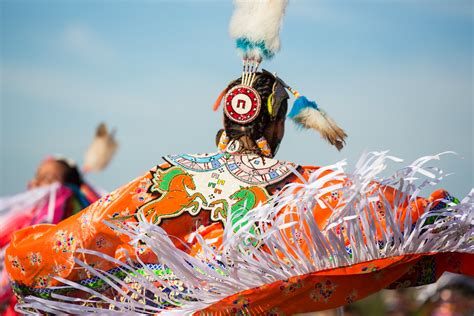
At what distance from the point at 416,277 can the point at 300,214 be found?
0.46 meters

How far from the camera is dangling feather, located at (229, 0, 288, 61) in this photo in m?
3.01

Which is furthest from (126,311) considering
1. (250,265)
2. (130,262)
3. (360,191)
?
(360,191)

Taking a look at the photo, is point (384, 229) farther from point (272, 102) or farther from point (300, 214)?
point (272, 102)

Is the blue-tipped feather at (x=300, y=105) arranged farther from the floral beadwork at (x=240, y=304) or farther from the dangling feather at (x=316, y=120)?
the floral beadwork at (x=240, y=304)

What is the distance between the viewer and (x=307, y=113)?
2971 mm

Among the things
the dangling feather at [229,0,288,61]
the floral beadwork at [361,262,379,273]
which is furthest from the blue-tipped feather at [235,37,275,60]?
the floral beadwork at [361,262,379,273]

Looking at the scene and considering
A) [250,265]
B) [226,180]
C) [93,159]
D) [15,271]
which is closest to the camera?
[250,265]

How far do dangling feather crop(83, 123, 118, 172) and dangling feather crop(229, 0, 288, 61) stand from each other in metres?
3.55

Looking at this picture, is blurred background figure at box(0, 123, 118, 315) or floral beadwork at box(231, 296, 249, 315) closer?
floral beadwork at box(231, 296, 249, 315)

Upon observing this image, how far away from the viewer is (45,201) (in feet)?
17.9

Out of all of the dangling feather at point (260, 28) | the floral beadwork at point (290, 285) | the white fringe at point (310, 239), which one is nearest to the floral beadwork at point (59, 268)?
the white fringe at point (310, 239)

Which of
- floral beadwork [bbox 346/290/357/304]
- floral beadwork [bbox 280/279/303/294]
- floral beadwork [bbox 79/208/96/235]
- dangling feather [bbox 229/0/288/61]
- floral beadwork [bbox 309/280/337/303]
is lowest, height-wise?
floral beadwork [bbox 346/290/357/304]

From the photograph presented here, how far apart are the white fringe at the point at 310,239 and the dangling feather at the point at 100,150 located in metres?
4.06

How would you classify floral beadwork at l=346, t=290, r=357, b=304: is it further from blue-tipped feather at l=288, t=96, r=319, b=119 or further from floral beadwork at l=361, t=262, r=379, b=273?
blue-tipped feather at l=288, t=96, r=319, b=119
